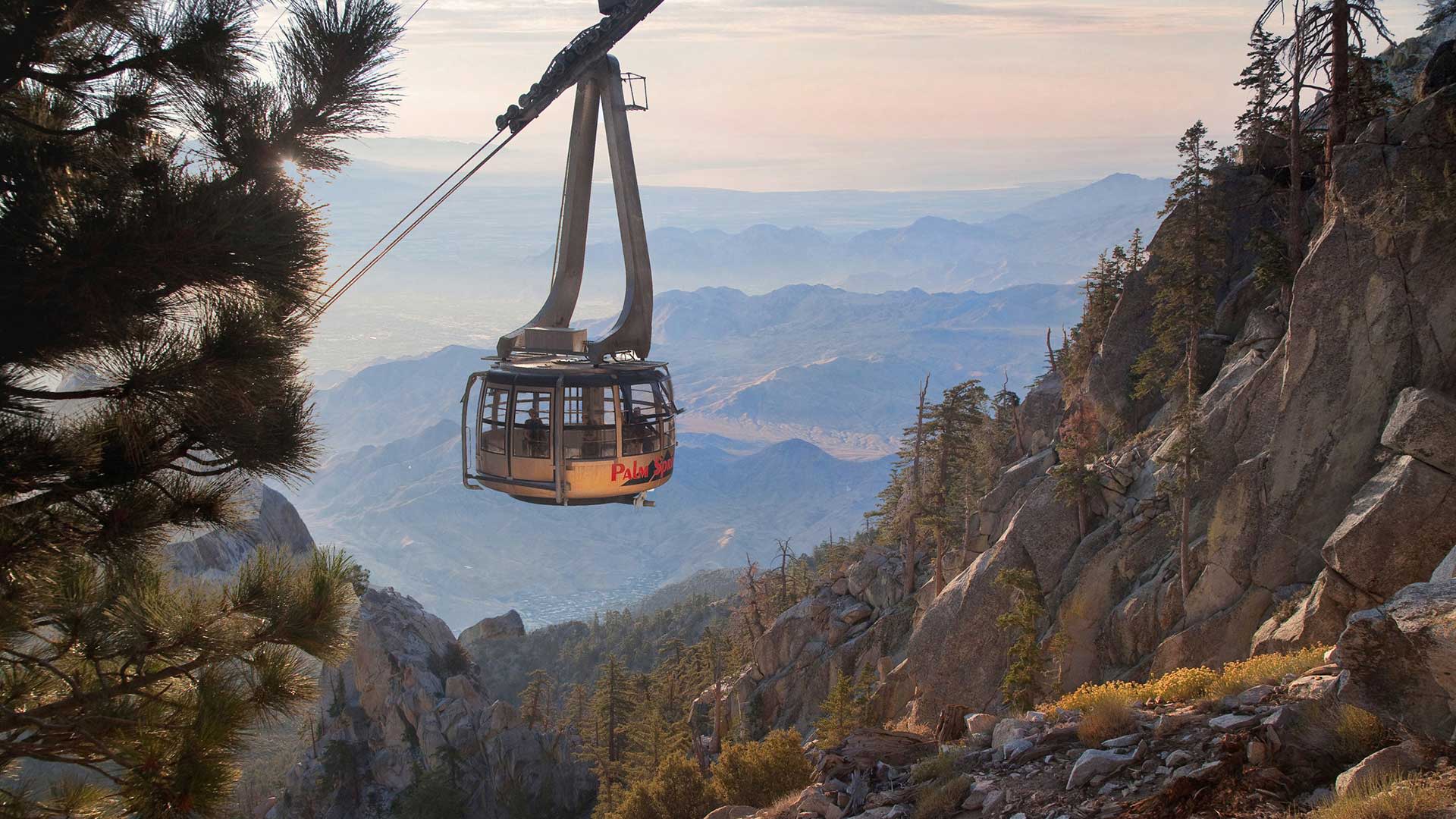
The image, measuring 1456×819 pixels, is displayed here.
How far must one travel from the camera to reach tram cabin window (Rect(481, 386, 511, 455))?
13766 mm

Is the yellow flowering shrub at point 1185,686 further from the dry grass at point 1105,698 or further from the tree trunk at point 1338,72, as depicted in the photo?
the tree trunk at point 1338,72

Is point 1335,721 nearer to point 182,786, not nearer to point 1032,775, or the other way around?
point 1032,775

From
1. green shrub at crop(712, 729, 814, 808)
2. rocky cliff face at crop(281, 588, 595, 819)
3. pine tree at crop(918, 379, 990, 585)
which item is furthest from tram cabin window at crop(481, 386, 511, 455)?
rocky cliff face at crop(281, 588, 595, 819)

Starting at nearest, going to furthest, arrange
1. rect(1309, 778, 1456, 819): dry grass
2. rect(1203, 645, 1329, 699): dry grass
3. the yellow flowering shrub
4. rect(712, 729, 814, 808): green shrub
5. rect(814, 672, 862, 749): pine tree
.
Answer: rect(1309, 778, 1456, 819): dry grass < rect(1203, 645, 1329, 699): dry grass < the yellow flowering shrub < rect(712, 729, 814, 808): green shrub < rect(814, 672, 862, 749): pine tree

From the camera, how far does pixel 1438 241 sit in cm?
1781

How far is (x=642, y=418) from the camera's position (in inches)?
552

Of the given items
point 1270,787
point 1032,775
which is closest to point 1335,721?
point 1270,787

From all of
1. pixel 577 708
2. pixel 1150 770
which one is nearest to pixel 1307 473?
pixel 1150 770

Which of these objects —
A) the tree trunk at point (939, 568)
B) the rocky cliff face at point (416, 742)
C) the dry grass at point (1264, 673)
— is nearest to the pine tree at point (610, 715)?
the rocky cliff face at point (416, 742)

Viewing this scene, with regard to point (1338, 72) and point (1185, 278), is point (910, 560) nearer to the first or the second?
point (1185, 278)

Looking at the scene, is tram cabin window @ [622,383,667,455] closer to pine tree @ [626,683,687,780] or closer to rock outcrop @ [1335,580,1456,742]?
rock outcrop @ [1335,580,1456,742]

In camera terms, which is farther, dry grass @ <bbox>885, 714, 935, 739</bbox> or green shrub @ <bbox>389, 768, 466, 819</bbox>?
green shrub @ <bbox>389, 768, 466, 819</bbox>

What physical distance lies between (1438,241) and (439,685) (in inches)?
2484

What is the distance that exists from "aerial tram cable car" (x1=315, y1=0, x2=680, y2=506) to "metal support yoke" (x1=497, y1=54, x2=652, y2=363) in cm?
2
